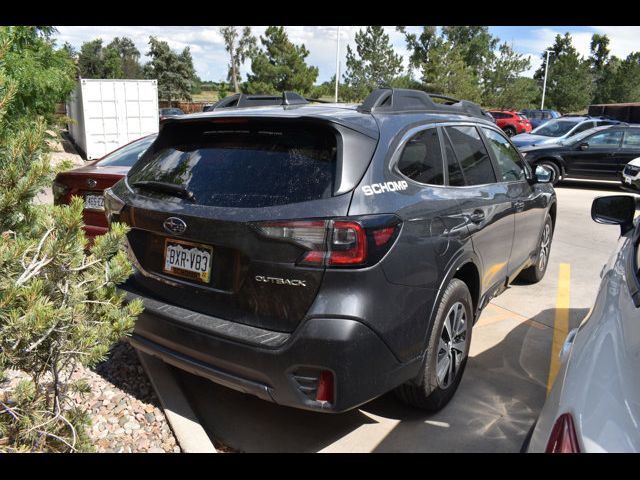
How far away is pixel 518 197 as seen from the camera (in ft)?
15.3

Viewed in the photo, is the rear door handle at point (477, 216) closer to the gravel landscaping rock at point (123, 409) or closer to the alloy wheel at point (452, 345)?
the alloy wheel at point (452, 345)

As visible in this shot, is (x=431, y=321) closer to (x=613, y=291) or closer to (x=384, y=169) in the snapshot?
(x=384, y=169)

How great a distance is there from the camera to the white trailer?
66.0ft

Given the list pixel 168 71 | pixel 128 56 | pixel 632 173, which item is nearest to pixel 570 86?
pixel 168 71

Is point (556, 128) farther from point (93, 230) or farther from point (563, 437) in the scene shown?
point (563, 437)

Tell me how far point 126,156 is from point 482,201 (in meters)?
4.31

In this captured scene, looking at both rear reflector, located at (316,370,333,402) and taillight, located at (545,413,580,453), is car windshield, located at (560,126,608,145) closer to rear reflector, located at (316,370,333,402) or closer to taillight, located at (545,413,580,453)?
rear reflector, located at (316,370,333,402)

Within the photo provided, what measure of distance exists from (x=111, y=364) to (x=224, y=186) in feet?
6.07

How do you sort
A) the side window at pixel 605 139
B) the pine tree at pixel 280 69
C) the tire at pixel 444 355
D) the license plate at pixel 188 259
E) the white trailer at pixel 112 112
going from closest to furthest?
the license plate at pixel 188 259 < the tire at pixel 444 355 < the side window at pixel 605 139 < the white trailer at pixel 112 112 < the pine tree at pixel 280 69

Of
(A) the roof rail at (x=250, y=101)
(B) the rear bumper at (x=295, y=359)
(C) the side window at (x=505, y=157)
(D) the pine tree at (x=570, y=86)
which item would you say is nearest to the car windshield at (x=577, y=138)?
(C) the side window at (x=505, y=157)

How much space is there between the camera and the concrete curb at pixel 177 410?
296cm

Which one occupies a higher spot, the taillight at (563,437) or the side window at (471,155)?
the side window at (471,155)

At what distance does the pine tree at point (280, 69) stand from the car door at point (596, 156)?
30970 mm
